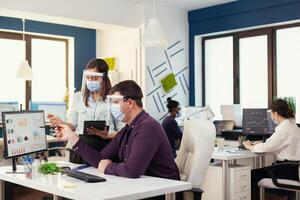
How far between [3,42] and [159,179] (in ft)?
16.2

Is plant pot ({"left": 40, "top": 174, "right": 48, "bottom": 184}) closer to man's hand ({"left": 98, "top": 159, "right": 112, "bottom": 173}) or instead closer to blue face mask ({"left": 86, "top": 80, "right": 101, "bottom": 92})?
man's hand ({"left": 98, "top": 159, "right": 112, "bottom": 173})

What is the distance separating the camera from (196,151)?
2689 millimetres

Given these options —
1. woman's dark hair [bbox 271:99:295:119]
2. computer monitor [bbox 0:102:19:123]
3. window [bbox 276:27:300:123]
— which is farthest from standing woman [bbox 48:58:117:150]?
window [bbox 276:27:300:123]

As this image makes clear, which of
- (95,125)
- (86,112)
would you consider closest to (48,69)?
(86,112)

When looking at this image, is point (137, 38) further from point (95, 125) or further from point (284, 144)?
point (95, 125)

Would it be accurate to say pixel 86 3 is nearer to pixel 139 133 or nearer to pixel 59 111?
pixel 59 111

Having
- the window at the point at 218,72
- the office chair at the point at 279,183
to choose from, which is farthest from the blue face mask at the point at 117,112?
the window at the point at 218,72

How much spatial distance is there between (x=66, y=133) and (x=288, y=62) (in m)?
4.05

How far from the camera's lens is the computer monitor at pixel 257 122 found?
4.88m

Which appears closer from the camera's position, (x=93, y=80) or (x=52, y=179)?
(x=52, y=179)

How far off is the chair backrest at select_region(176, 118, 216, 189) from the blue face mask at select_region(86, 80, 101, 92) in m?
0.70

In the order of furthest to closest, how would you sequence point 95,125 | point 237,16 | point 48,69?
point 48,69 < point 237,16 < point 95,125

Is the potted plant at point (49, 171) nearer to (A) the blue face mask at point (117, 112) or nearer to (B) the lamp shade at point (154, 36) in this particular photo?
(A) the blue face mask at point (117, 112)

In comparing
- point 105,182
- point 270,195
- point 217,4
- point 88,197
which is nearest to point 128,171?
point 105,182
